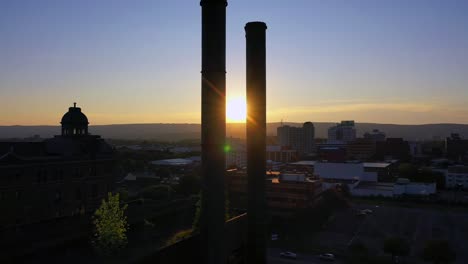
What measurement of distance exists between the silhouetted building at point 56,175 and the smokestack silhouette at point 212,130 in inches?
710

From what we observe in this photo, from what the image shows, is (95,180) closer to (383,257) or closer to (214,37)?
(214,37)

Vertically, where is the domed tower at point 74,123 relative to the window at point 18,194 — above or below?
above

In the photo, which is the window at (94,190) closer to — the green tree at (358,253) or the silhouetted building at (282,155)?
the green tree at (358,253)

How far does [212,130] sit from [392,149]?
419ft

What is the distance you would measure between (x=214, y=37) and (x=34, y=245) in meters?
12.9

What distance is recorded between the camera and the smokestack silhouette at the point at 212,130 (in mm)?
12148

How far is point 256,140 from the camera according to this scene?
1529 cm

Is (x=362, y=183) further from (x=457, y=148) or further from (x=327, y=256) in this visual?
(x=457, y=148)

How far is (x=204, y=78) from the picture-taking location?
12227 millimetres

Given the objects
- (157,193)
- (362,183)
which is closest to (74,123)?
(157,193)

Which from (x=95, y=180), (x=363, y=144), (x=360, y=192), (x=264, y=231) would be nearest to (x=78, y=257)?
(x=264, y=231)

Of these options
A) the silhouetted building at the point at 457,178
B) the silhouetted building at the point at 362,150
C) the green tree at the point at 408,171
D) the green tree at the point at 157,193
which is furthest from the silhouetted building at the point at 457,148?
the green tree at the point at 157,193

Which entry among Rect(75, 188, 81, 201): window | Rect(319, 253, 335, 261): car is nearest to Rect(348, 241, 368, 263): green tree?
Rect(319, 253, 335, 261): car

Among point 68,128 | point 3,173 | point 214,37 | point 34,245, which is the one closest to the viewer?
point 214,37
